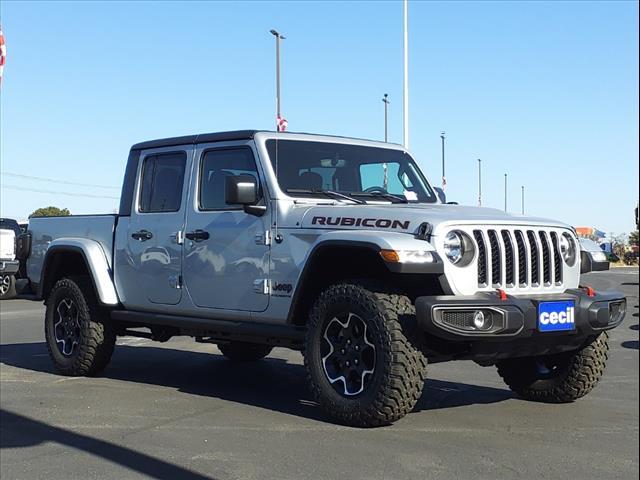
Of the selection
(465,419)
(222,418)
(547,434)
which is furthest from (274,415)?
(547,434)

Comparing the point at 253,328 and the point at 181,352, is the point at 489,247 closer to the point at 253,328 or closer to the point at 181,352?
the point at 253,328

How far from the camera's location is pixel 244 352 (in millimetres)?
8664

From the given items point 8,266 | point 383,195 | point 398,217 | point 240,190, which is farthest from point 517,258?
point 8,266

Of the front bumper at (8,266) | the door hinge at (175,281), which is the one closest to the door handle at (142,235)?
the door hinge at (175,281)

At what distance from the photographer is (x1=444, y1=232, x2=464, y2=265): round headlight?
17.0 ft

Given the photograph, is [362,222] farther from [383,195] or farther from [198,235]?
[198,235]

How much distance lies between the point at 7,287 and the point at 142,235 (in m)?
13.1

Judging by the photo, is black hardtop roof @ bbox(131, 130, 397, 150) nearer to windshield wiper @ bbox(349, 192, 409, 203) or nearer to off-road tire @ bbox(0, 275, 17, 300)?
windshield wiper @ bbox(349, 192, 409, 203)

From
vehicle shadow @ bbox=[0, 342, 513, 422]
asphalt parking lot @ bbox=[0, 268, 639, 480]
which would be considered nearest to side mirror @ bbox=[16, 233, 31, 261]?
vehicle shadow @ bbox=[0, 342, 513, 422]

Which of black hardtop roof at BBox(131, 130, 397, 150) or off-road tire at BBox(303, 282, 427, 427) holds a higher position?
black hardtop roof at BBox(131, 130, 397, 150)

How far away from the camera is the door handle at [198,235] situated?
6.57m

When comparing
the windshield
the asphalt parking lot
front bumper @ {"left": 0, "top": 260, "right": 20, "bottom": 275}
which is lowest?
the asphalt parking lot

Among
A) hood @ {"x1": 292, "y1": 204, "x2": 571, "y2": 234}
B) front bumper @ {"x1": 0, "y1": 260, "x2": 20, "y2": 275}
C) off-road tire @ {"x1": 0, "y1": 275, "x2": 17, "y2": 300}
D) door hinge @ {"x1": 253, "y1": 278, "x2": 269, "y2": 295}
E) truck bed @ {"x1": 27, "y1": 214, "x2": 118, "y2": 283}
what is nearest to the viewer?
hood @ {"x1": 292, "y1": 204, "x2": 571, "y2": 234}

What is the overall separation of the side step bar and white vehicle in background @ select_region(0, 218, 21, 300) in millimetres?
11131
